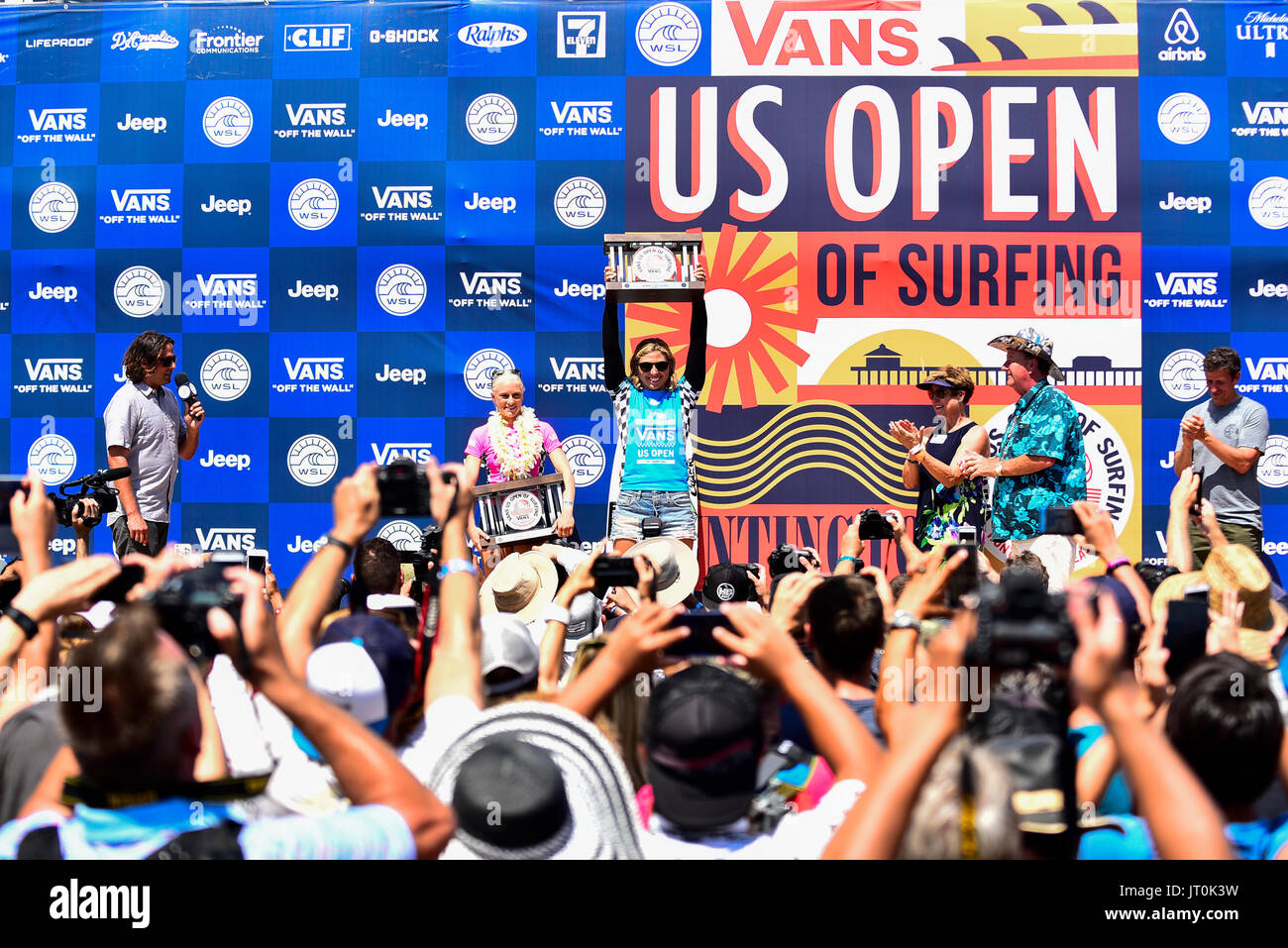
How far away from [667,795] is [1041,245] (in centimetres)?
508

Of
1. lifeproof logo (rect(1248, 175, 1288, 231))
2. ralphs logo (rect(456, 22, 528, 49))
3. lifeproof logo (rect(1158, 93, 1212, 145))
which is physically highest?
ralphs logo (rect(456, 22, 528, 49))

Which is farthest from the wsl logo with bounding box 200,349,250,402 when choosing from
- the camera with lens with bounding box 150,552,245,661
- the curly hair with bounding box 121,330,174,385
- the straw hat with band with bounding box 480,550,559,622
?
the camera with lens with bounding box 150,552,245,661

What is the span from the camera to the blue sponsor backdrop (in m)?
5.91

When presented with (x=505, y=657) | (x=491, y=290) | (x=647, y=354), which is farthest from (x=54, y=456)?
(x=505, y=657)

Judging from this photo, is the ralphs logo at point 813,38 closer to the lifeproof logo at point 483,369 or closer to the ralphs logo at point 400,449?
the lifeproof logo at point 483,369

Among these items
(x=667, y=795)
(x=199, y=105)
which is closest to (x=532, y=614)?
(x=667, y=795)

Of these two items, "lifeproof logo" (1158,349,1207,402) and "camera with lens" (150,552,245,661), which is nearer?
"camera with lens" (150,552,245,661)

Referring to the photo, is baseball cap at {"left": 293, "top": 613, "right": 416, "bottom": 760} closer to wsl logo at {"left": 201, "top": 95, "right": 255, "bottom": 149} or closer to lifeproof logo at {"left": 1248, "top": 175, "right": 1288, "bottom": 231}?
wsl logo at {"left": 201, "top": 95, "right": 255, "bottom": 149}

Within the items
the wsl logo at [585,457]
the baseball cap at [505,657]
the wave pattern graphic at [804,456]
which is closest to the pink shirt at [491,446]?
the wsl logo at [585,457]

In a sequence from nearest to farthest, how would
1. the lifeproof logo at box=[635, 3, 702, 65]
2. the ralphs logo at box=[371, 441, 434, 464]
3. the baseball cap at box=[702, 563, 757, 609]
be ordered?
the baseball cap at box=[702, 563, 757, 609], the lifeproof logo at box=[635, 3, 702, 65], the ralphs logo at box=[371, 441, 434, 464]

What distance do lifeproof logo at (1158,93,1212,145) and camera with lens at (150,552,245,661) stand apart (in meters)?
5.84

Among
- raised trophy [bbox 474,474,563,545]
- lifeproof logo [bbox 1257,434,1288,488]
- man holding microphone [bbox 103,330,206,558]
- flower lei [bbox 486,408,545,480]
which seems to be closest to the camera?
man holding microphone [bbox 103,330,206,558]

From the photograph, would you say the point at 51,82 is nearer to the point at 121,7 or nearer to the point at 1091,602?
the point at 121,7

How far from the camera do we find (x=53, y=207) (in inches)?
236
